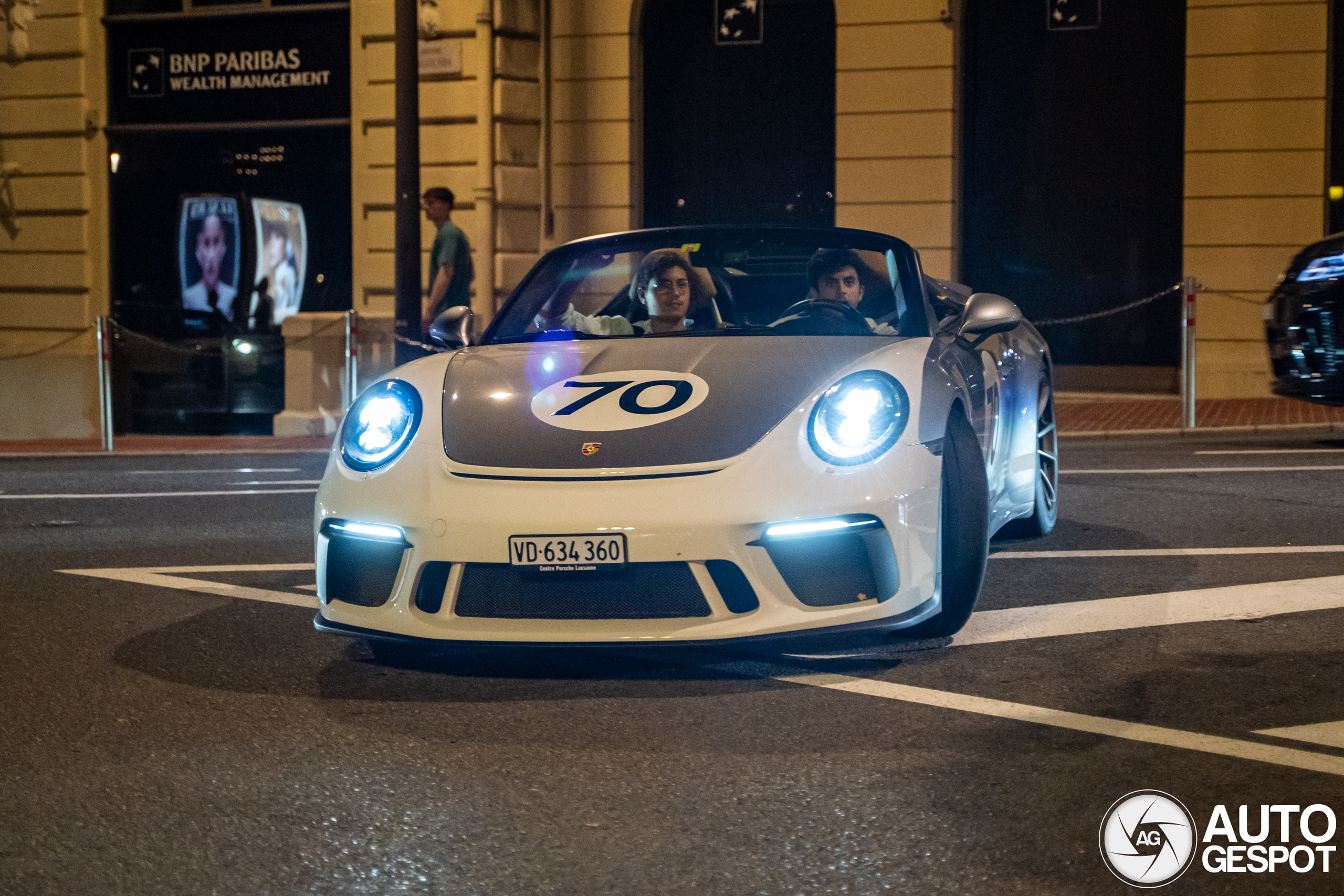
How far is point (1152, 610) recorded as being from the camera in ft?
17.1

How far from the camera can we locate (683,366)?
15.3ft

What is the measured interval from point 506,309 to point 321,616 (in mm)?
1473

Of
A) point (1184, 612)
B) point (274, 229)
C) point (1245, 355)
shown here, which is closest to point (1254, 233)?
point (1245, 355)

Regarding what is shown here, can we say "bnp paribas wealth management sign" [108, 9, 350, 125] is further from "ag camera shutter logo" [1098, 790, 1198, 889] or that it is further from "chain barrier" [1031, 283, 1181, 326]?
"ag camera shutter logo" [1098, 790, 1198, 889]

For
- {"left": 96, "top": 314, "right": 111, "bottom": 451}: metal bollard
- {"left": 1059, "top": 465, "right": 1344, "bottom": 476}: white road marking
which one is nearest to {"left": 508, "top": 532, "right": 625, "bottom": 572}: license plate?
{"left": 1059, "top": 465, "right": 1344, "bottom": 476}: white road marking

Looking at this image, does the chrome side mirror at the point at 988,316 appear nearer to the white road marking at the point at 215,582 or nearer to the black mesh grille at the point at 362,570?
the black mesh grille at the point at 362,570

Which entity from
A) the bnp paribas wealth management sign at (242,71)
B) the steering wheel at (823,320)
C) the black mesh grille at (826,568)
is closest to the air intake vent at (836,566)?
the black mesh grille at (826,568)

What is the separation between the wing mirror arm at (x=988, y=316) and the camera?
16.7 feet

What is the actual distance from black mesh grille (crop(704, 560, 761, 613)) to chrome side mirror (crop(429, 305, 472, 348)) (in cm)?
165

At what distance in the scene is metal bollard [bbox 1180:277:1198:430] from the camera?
1212cm

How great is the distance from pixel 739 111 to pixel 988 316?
475 inches

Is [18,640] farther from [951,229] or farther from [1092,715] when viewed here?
[951,229]

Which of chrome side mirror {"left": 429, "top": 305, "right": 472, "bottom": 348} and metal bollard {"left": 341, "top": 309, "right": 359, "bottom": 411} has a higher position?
chrome side mirror {"left": 429, "top": 305, "right": 472, "bottom": 348}

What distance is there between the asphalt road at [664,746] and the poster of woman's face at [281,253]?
34.4 feet
